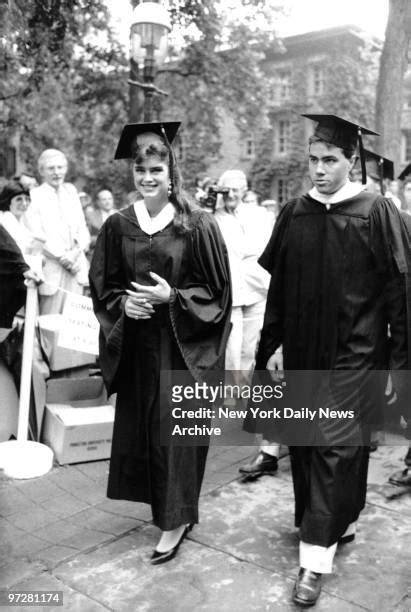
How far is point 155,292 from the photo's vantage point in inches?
122

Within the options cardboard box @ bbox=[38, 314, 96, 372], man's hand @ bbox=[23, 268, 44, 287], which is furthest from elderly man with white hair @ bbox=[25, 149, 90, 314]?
man's hand @ bbox=[23, 268, 44, 287]

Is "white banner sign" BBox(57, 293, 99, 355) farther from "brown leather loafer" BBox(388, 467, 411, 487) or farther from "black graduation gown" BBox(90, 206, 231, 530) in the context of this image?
"brown leather loafer" BBox(388, 467, 411, 487)

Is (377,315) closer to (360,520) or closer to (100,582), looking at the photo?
(360,520)

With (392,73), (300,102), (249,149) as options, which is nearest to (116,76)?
(392,73)

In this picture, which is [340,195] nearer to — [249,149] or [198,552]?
[198,552]

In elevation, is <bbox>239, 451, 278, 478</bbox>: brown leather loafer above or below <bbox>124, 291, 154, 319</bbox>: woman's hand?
below

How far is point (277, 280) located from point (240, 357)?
2847 millimetres

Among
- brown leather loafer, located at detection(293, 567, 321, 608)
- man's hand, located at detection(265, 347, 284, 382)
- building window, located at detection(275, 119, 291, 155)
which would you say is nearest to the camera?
brown leather loafer, located at detection(293, 567, 321, 608)

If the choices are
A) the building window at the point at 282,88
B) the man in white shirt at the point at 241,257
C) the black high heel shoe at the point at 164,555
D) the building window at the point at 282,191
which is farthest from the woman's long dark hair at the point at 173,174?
the building window at the point at 282,88

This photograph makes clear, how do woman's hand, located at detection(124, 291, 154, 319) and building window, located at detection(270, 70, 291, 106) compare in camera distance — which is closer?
woman's hand, located at detection(124, 291, 154, 319)

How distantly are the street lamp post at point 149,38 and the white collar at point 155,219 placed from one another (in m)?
4.43

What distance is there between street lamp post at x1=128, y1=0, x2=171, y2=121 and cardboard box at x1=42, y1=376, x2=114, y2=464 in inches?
144

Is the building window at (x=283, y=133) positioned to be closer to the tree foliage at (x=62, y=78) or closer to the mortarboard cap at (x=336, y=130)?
the tree foliage at (x=62, y=78)

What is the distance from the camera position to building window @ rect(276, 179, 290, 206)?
31.8 metres
